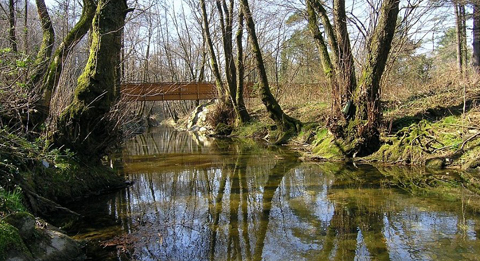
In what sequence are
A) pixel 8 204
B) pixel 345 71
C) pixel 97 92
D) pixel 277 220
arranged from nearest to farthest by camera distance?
pixel 8 204 < pixel 277 220 < pixel 97 92 < pixel 345 71

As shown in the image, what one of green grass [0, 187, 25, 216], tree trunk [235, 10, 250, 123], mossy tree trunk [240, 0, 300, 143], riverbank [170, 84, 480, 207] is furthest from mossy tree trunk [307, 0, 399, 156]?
tree trunk [235, 10, 250, 123]

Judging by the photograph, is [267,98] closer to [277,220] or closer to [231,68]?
[231,68]

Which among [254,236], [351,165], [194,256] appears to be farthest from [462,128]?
[194,256]

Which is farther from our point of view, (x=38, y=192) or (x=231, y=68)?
(x=231, y=68)

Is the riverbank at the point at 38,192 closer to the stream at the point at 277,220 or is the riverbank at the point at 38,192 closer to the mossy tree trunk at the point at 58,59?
the stream at the point at 277,220

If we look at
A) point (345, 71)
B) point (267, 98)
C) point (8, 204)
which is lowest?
point (8, 204)

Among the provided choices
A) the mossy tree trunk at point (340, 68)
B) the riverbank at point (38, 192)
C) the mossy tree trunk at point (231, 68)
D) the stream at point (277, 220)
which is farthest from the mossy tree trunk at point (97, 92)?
the mossy tree trunk at point (231, 68)

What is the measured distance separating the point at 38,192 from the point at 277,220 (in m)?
3.69

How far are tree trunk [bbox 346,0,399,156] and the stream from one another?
1.16 metres

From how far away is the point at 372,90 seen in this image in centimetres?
923

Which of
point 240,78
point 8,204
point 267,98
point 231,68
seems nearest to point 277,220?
point 8,204

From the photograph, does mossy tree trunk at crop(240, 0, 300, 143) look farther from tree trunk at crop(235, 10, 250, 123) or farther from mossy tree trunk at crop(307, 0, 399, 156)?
mossy tree trunk at crop(307, 0, 399, 156)

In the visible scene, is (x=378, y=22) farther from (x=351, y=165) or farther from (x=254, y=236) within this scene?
(x=254, y=236)

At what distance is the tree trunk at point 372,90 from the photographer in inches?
355
